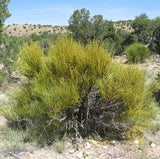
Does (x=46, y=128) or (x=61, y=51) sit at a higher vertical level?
(x=61, y=51)

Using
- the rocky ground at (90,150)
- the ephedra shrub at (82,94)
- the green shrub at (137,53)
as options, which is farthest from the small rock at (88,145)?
the green shrub at (137,53)

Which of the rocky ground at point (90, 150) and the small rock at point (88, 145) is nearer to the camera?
the rocky ground at point (90, 150)

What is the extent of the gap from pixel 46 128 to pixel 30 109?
475mm

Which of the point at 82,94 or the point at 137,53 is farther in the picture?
the point at 137,53

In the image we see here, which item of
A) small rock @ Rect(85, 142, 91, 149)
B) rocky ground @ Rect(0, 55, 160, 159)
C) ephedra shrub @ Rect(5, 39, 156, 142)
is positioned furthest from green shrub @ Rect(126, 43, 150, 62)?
small rock @ Rect(85, 142, 91, 149)

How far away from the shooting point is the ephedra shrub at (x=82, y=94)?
117 inches

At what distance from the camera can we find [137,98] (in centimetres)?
307

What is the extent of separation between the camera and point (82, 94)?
10.9 ft

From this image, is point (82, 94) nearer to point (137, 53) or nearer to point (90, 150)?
point (90, 150)

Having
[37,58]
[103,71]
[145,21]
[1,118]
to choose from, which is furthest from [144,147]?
[145,21]

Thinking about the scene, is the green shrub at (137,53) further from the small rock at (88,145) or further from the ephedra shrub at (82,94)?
the small rock at (88,145)

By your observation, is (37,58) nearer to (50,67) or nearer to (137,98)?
(50,67)

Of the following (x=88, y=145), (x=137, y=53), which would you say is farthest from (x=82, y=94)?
(x=137, y=53)

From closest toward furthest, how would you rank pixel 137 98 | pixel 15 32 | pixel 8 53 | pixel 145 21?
pixel 137 98 < pixel 8 53 < pixel 145 21 < pixel 15 32
